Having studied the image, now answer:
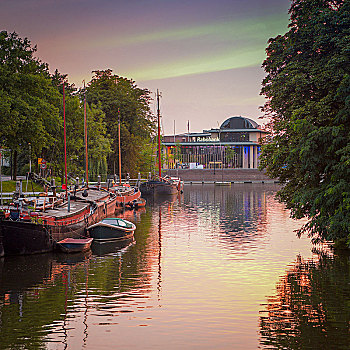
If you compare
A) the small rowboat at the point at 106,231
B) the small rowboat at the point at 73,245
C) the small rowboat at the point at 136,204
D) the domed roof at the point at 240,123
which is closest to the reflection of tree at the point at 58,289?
the small rowboat at the point at 73,245

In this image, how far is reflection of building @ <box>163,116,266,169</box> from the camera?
181 metres

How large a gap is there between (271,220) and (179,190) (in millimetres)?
50478

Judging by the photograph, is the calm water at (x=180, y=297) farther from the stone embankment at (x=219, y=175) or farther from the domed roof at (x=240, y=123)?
the domed roof at (x=240, y=123)

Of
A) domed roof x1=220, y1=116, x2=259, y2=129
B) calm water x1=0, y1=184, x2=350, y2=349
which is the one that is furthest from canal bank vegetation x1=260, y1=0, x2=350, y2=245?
domed roof x1=220, y1=116, x2=259, y2=129

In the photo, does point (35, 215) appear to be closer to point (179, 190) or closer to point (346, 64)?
point (346, 64)

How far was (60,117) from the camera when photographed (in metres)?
68.4

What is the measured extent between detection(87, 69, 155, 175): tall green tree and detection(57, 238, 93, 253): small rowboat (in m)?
62.2

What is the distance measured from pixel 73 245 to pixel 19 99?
24.8 meters

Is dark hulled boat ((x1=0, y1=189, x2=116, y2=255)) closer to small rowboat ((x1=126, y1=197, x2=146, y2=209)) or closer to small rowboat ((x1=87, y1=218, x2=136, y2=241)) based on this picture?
small rowboat ((x1=87, y1=218, x2=136, y2=241))

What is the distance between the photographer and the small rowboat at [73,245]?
1297 inches

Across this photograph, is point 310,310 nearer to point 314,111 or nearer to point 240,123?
point 314,111

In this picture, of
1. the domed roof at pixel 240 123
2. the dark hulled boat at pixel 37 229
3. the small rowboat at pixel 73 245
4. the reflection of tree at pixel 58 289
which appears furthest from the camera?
the domed roof at pixel 240 123

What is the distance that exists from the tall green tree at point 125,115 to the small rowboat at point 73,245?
6216cm

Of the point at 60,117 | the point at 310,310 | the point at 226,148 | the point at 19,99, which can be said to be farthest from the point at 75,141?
the point at 226,148
